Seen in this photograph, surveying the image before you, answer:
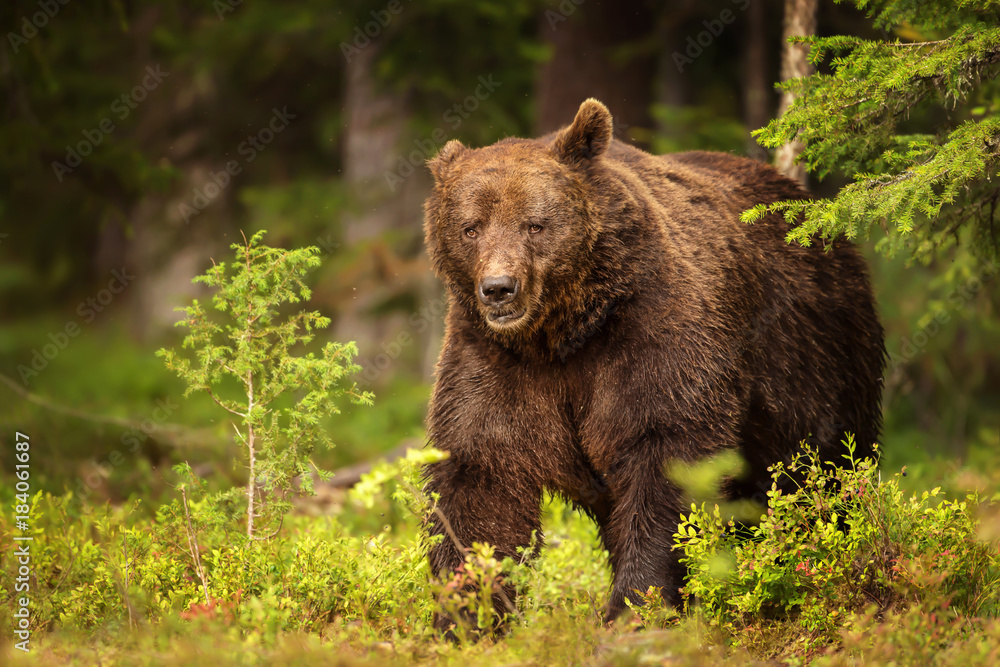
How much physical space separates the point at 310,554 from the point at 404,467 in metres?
0.84

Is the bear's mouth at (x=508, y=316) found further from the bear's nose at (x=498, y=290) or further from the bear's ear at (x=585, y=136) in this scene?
the bear's ear at (x=585, y=136)

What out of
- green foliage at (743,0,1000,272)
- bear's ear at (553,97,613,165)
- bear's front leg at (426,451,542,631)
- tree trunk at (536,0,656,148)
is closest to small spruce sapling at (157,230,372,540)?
bear's front leg at (426,451,542,631)

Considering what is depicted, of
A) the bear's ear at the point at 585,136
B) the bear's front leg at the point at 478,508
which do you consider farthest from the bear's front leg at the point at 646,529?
the bear's ear at the point at 585,136

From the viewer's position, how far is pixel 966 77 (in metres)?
5.11

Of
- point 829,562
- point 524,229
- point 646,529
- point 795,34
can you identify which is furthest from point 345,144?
point 829,562

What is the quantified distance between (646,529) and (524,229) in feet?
A: 5.33

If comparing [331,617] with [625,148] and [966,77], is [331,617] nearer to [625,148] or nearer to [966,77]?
[625,148]

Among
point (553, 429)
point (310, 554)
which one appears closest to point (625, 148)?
point (553, 429)

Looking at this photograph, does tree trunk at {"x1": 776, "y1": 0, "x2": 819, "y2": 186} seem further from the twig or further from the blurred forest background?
the twig

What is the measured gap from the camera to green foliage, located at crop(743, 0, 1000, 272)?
4.95 meters

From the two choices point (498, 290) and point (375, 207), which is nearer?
point (498, 290)

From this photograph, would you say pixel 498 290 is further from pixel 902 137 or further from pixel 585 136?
pixel 902 137

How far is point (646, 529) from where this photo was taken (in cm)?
492

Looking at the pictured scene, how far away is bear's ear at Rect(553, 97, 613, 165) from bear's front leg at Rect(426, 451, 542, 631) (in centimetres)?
169
